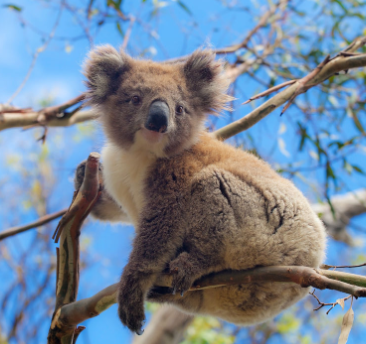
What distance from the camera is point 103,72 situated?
2.29m

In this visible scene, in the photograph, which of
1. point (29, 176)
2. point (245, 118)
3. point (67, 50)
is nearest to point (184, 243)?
point (245, 118)

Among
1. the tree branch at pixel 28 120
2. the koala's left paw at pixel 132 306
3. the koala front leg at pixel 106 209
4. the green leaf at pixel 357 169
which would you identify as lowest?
the green leaf at pixel 357 169

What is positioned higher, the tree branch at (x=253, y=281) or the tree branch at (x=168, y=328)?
the tree branch at (x=253, y=281)

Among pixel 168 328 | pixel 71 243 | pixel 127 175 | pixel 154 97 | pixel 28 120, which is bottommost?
pixel 168 328

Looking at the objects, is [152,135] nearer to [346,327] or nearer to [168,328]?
[346,327]

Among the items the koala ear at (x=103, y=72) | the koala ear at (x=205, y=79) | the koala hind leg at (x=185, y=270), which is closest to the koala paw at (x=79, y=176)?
the koala ear at (x=103, y=72)

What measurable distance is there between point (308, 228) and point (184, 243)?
1.95 feet

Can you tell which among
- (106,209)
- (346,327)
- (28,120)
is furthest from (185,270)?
(28,120)

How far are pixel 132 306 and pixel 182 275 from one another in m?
0.25

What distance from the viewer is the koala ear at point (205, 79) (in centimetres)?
233

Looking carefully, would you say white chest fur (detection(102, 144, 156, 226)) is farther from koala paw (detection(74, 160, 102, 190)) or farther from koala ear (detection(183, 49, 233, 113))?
koala ear (detection(183, 49, 233, 113))

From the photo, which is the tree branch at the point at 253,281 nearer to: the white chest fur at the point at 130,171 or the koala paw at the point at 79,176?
the white chest fur at the point at 130,171

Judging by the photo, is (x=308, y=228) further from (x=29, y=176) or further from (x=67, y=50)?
(x=29, y=176)

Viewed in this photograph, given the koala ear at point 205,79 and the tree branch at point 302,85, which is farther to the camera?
the koala ear at point 205,79
